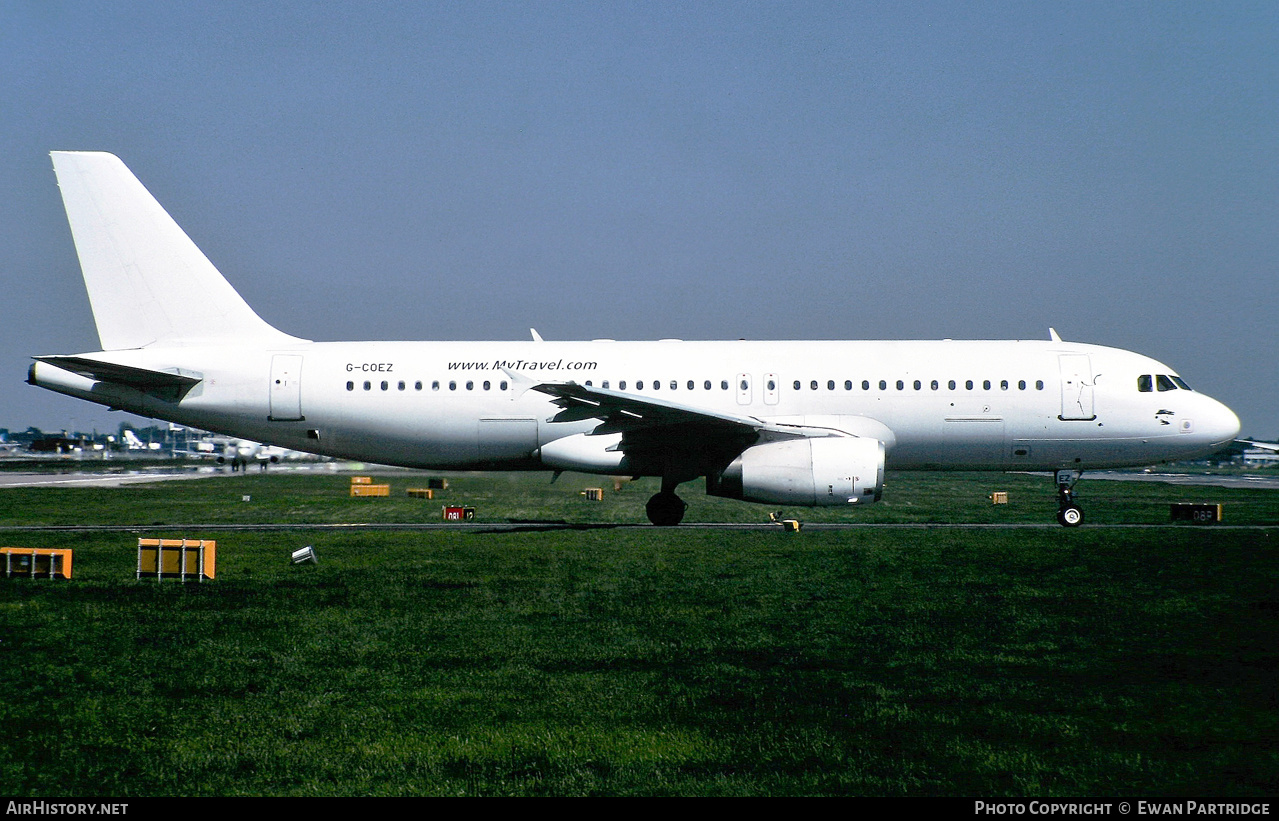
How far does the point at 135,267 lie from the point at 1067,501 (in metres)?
21.9

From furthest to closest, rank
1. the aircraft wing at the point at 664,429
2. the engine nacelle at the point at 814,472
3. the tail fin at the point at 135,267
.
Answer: the tail fin at the point at 135,267, the aircraft wing at the point at 664,429, the engine nacelle at the point at 814,472

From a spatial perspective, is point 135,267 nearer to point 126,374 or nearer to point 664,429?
point 126,374

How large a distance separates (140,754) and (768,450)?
15.6 m

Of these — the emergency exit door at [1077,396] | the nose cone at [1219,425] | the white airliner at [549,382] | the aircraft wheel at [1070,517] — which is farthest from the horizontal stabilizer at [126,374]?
the nose cone at [1219,425]

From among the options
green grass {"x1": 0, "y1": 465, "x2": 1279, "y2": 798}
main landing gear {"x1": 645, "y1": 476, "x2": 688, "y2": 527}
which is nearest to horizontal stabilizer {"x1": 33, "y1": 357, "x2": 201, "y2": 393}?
green grass {"x1": 0, "y1": 465, "x2": 1279, "y2": 798}

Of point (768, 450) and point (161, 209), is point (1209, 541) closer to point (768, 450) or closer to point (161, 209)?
point (768, 450)

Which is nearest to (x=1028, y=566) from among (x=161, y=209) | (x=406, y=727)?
(x=406, y=727)

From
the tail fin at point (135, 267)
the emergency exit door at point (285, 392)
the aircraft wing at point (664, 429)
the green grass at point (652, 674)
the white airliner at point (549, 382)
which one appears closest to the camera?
the green grass at point (652, 674)

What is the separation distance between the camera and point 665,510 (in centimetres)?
2369

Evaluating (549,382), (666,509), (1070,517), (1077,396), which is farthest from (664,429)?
(1070,517)

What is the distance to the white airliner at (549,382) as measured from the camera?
75.4 feet

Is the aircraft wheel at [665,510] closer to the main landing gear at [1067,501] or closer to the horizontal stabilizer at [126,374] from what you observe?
the main landing gear at [1067,501]

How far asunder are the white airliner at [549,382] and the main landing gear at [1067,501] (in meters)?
0.05

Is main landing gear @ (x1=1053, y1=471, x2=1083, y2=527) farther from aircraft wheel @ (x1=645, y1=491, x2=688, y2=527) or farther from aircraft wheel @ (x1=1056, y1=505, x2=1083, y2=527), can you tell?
aircraft wheel @ (x1=645, y1=491, x2=688, y2=527)
